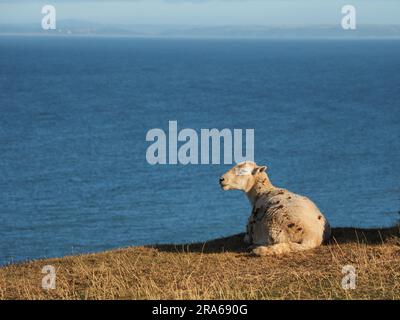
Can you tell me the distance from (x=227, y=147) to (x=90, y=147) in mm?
18977

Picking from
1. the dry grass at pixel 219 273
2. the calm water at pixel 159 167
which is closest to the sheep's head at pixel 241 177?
the dry grass at pixel 219 273

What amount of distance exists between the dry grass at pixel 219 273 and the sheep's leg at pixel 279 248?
0.19m

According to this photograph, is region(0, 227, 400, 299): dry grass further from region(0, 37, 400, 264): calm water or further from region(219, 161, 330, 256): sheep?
region(0, 37, 400, 264): calm water

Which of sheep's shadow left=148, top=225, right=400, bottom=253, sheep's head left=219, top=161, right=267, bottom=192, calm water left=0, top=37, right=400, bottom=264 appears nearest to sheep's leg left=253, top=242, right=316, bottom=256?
sheep's shadow left=148, top=225, right=400, bottom=253

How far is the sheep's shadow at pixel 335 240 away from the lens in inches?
773

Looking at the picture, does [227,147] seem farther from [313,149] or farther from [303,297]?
[303,297]

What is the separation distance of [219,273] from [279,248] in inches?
77.3

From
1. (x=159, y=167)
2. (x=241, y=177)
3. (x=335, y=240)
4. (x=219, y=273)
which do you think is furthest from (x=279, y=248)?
(x=159, y=167)

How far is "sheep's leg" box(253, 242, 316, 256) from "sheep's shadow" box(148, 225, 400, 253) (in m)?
0.91

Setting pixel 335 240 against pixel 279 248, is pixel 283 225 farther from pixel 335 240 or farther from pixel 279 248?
pixel 335 240
